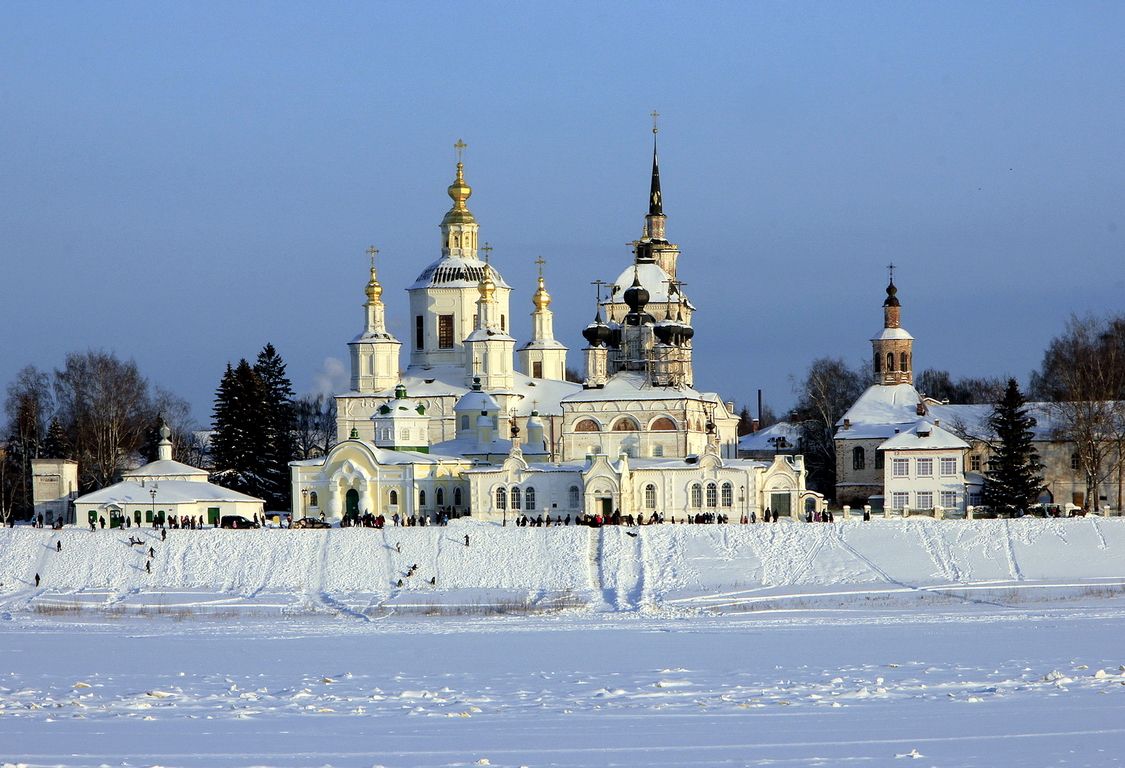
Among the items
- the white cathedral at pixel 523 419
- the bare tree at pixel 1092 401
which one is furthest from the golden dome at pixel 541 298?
the bare tree at pixel 1092 401

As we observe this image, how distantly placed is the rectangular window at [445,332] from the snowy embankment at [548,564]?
71.5 ft

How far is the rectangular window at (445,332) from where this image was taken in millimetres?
73625

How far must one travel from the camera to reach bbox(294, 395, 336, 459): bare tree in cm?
9306

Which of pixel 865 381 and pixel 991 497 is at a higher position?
pixel 865 381

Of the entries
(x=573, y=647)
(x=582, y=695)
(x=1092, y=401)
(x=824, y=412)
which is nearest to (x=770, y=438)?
(x=824, y=412)

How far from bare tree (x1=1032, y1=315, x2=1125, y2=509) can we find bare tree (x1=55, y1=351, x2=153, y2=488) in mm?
34338

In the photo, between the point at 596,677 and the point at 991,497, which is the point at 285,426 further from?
the point at 596,677

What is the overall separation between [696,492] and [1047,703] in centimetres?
3709

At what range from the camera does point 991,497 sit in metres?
57.9

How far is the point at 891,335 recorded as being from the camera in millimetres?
74312

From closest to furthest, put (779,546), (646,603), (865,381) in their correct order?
(646,603) < (779,546) < (865,381)

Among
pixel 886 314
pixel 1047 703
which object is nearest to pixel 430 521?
pixel 886 314

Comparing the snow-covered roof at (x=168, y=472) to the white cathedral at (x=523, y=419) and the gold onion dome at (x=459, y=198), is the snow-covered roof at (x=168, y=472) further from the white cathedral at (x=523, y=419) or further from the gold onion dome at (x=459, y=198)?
the gold onion dome at (x=459, y=198)

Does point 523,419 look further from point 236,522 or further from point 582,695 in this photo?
point 582,695
